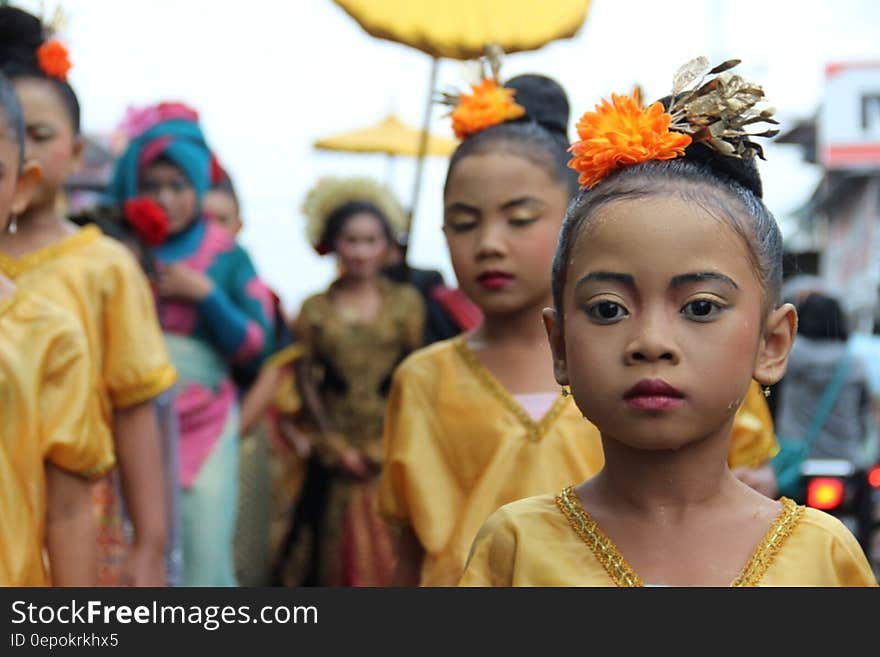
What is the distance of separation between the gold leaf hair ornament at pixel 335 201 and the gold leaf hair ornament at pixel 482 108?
3555 millimetres

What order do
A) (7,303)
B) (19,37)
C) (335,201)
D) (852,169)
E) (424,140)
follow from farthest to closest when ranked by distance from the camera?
(852,169) < (335,201) < (424,140) < (19,37) < (7,303)

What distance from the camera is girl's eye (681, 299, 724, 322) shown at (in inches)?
84.3

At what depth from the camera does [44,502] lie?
320 centimetres

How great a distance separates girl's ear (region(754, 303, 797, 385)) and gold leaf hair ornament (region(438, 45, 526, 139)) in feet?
4.70

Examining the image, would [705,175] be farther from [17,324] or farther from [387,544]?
[387,544]

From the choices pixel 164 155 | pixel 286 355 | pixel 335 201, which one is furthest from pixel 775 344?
pixel 335 201

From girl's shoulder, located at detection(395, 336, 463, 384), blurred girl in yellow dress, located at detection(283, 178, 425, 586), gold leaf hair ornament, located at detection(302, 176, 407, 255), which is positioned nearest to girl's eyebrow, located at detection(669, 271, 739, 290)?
girl's shoulder, located at detection(395, 336, 463, 384)

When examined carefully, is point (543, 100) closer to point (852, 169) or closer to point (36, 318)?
point (36, 318)

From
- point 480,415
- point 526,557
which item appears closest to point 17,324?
point 480,415

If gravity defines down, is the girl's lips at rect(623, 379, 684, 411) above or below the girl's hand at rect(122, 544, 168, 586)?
above

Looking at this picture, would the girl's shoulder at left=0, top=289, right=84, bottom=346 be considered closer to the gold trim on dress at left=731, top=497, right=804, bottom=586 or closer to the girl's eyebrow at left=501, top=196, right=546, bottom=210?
the girl's eyebrow at left=501, top=196, right=546, bottom=210

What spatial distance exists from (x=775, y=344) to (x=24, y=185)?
1.75 meters

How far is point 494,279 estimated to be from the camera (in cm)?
341

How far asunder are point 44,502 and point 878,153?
21.6 metres
